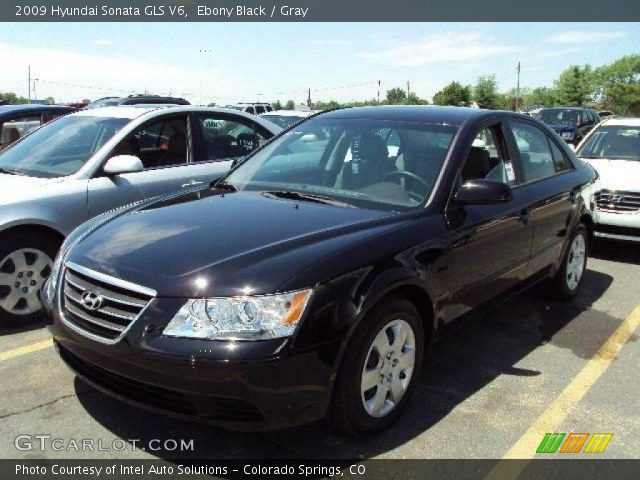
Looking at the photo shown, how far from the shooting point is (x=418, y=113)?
4.09 meters

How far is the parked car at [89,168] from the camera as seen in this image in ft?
14.0

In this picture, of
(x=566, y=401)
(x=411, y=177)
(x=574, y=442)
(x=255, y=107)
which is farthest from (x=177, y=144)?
(x=255, y=107)

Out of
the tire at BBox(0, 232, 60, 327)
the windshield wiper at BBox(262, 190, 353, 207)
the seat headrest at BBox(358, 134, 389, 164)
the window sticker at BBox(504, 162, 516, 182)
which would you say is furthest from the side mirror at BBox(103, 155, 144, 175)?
the window sticker at BBox(504, 162, 516, 182)

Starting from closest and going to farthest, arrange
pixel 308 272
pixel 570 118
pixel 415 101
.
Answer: pixel 308 272, pixel 570 118, pixel 415 101

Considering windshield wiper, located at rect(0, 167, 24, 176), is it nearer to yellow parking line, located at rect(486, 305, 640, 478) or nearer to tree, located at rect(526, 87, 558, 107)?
yellow parking line, located at rect(486, 305, 640, 478)

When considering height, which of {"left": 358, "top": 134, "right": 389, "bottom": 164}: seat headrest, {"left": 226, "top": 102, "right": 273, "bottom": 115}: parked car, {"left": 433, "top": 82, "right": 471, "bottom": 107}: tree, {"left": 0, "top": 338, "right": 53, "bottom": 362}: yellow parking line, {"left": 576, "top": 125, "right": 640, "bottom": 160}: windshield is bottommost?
{"left": 0, "top": 338, "right": 53, "bottom": 362}: yellow parking line

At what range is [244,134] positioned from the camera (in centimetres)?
619

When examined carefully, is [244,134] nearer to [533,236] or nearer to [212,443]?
[533,236]

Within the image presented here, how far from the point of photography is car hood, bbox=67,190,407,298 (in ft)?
8.38

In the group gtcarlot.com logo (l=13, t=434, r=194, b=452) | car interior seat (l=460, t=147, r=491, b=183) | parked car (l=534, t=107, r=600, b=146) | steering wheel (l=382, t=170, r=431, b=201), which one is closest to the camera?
gtcarlot.com logo (l=13, t=434, r=194, b=452)

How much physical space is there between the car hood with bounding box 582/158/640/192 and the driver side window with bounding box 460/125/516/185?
3.59 m

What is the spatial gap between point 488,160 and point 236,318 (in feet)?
7.57

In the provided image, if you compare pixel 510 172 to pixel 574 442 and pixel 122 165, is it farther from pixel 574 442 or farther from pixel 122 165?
pixel 122 165

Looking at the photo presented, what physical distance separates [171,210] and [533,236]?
8.47 feet
